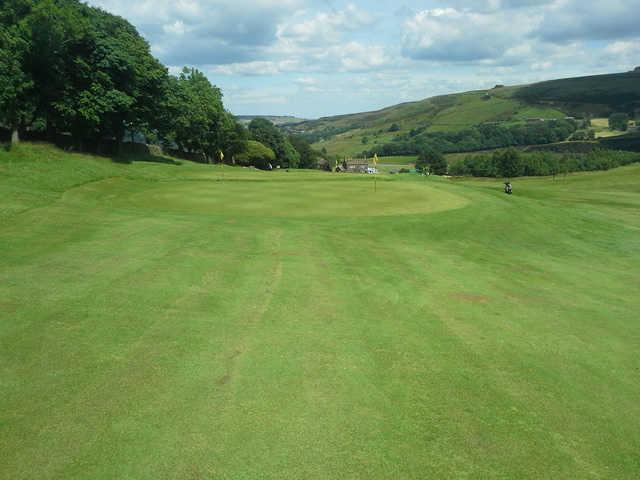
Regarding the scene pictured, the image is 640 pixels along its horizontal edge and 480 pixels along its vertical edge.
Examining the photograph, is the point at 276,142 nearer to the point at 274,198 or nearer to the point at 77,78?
the point at 77,78

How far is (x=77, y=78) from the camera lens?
5406 centimetres

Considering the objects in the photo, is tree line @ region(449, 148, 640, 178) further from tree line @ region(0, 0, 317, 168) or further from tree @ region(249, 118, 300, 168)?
tree line @ region(0, 0, 317, 168)

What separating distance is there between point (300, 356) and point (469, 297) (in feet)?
25.7

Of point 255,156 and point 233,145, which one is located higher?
point 233,145

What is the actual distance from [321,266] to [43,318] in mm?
9733

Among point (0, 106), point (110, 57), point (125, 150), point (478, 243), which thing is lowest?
point (478, 243)

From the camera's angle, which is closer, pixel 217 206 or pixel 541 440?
pixel 541 440

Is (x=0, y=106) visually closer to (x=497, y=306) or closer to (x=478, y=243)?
(x=478, y=243)

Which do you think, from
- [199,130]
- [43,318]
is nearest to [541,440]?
[43,318]

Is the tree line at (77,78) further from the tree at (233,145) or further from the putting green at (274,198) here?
the tree at (233,145)

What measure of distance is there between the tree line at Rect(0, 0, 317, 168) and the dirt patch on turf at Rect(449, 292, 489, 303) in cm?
4768

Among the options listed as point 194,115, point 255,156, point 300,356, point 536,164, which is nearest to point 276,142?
point 255,156

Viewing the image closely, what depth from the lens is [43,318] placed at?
38.2ft

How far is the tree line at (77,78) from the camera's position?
48375mm
